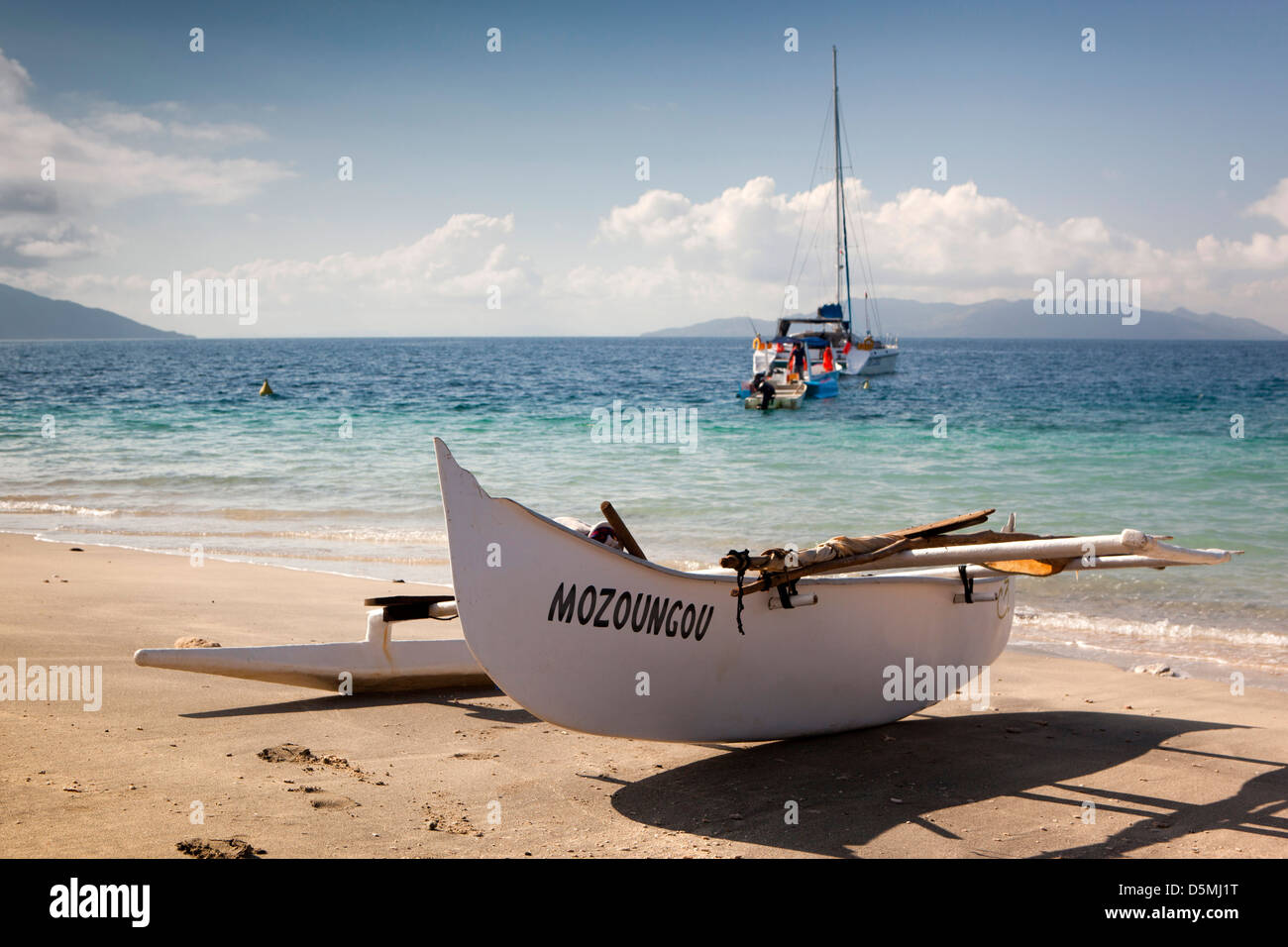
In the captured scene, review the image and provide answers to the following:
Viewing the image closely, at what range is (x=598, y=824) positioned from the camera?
3666 millimetres

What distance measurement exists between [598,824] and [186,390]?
38507 millimetres

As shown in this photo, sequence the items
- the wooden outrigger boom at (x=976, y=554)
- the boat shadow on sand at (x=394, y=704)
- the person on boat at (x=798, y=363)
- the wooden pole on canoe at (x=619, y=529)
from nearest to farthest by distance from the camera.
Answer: the wooden outrigger boom at (x=976, y=554) → the wooden pole on canoe at (x=619, y=529) → the boat shadow on sand at (x=394, y=704) → the person on boat at (x=798, y=363)

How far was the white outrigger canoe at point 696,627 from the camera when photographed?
144 inches

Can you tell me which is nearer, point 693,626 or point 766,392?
point 693,626

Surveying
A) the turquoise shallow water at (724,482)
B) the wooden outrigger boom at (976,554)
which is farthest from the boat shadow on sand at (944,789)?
the turquoise shallow water at (724,482)

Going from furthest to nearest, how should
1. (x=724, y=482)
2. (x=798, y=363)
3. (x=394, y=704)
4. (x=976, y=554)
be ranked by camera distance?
(x=798, y=363) < (x=724, y=482) < (x=394, y=704) < (x=976, y=554)

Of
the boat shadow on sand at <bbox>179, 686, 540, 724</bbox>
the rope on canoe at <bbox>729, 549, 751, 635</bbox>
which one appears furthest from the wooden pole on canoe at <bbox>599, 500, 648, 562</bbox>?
the boat shadow on sand at <bbox>179, 686, 540, 724</bbox>

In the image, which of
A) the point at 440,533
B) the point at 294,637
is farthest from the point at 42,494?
the point at 294,637

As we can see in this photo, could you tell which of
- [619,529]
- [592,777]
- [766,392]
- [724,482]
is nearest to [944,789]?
[592,777]

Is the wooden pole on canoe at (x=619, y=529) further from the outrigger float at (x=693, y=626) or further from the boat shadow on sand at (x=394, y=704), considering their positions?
the boat shadow on sand at (x=394, y=704)

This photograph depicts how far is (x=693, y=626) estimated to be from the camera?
4.17 metres

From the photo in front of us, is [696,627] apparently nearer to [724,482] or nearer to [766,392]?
[724,482]

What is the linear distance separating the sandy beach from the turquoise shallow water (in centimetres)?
221

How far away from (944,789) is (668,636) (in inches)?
56.1
